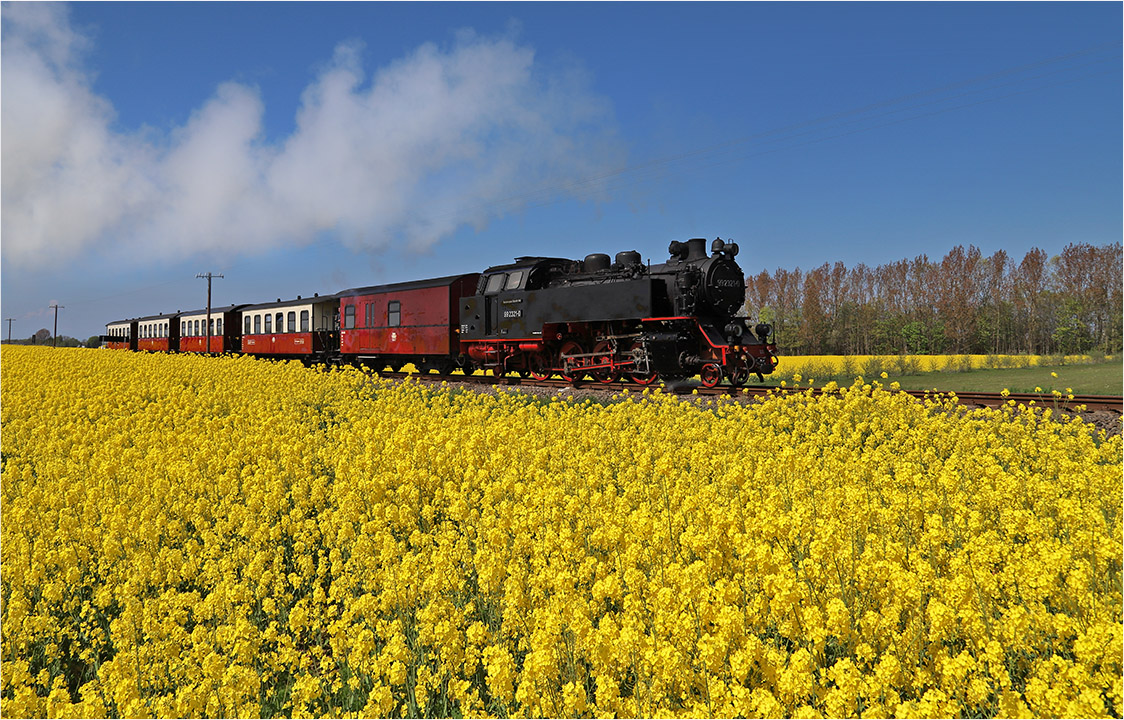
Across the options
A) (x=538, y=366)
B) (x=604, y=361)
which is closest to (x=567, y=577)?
(x=604, y=361)

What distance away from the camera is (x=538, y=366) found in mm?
16844

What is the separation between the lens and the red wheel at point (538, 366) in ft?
53.9

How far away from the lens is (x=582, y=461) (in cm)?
584

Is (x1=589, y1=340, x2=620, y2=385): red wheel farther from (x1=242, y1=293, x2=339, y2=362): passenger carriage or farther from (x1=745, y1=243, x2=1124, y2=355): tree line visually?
(x1=745, y1=243, x2=1124, y2=355): tree line

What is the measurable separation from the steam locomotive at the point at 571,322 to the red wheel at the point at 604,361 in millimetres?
38

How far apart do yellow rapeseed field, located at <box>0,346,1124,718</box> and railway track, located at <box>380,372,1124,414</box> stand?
3.02 metres

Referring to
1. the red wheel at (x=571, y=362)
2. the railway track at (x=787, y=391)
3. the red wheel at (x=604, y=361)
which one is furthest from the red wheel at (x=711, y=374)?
the red wheel at (x=571, y=362)

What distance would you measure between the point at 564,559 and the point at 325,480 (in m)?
2.97

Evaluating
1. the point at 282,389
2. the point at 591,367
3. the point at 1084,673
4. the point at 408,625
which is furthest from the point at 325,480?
the point at 591,367

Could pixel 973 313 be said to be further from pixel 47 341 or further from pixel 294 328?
pixel 47 341

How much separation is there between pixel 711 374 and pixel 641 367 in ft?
4.95

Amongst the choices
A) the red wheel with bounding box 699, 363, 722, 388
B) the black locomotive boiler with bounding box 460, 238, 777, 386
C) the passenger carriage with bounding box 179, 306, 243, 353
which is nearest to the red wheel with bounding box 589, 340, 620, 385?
the black locomotive boiler with bounding box 460, 238, 777, 386

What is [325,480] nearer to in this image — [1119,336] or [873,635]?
[873,635]

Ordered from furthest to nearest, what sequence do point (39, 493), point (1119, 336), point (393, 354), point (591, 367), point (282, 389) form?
point (1119, 336) < point (393, 354) < point (591, 367) < point (282, 389) < point (39, 493)
